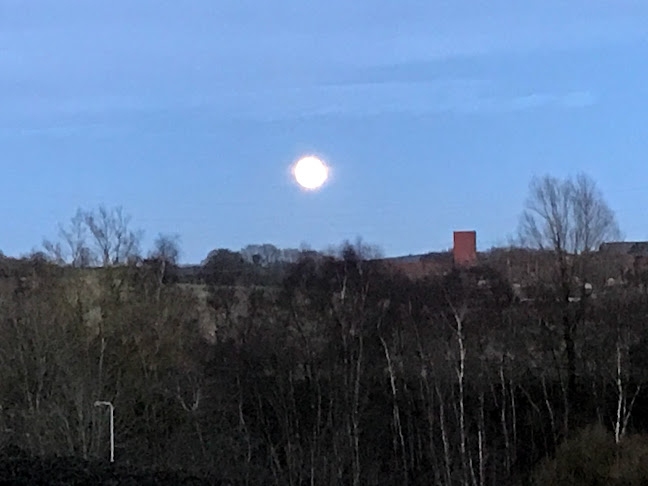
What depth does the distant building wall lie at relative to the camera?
128 ft

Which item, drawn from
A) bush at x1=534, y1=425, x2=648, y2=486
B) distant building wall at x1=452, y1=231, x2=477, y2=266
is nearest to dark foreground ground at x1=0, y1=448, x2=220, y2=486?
bush at x1=534, y1=425, x2=648, y2=486

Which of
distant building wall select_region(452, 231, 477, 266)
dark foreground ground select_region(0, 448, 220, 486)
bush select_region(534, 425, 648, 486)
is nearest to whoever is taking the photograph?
dark foreground ground select_region(0, 448, 220, 486)

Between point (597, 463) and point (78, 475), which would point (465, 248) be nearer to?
point (597, 463)

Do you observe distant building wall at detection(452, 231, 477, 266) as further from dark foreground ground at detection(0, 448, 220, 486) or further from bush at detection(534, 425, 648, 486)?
dark foreground ground at detection(0, 448, 220, 486)

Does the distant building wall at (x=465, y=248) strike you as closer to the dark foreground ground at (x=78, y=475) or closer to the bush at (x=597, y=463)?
the bush at (x=597, y=463)

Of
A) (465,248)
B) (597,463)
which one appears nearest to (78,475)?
(597,463)

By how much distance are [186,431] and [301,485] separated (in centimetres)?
514

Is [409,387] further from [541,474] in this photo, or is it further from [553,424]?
[541,474]

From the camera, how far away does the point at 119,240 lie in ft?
127

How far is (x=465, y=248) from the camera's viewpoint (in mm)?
40500

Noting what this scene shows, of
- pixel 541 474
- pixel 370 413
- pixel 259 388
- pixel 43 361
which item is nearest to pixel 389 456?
pixel 370 413

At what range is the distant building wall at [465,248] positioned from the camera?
39.1m

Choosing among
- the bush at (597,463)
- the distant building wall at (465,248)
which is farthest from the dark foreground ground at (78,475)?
the distant building wall at (465,248)

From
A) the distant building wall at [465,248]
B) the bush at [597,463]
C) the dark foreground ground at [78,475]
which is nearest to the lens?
the dark foreground ground at [78,475]
